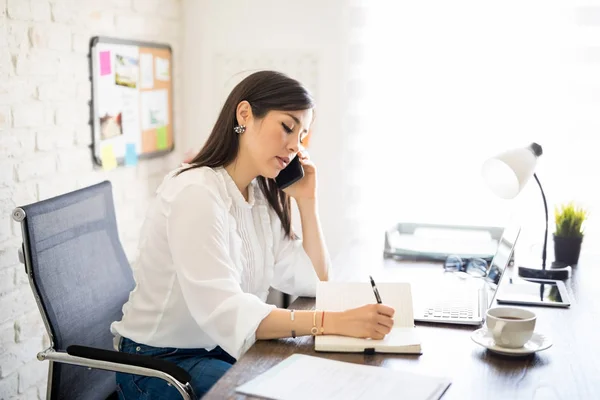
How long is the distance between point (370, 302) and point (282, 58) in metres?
1.74

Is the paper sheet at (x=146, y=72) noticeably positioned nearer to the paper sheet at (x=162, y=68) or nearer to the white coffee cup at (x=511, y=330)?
the paper sheet at (x=162, y=68)

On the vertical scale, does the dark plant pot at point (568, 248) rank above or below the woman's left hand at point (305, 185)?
below

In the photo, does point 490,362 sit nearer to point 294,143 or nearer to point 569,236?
point 294,143

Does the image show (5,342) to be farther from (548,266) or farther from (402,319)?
(548,266)

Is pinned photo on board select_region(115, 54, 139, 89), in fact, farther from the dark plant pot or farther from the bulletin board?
the dark plant pot

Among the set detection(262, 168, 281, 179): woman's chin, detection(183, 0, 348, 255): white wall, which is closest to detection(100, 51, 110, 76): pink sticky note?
detection(183, 0, 348, 255): white wall

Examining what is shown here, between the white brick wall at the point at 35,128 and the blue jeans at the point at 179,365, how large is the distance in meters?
0.56

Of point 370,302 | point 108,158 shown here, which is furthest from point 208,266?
point 108,158

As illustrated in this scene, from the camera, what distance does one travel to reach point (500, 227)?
2561mm

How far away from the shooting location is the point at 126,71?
277 centimetres

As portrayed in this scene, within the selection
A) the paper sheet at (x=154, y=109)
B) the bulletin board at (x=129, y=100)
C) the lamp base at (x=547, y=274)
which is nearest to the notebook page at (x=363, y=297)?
the lamp base at (x=547, y=274)

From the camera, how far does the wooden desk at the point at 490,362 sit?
1311 millimetres

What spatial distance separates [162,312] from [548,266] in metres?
1.14

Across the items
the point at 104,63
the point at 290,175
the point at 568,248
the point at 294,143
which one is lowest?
the point at 568,248
